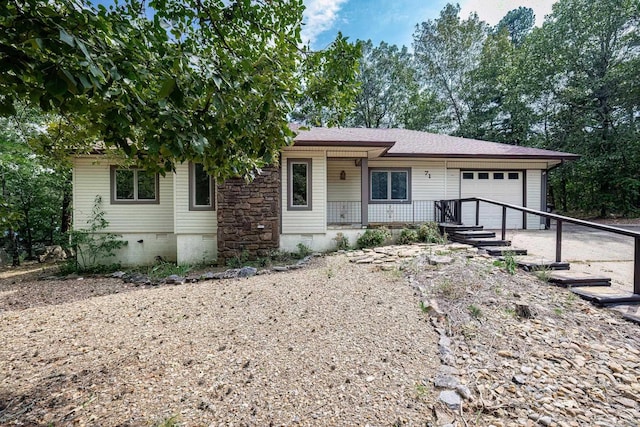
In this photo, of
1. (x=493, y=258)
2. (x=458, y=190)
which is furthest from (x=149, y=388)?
(x=458, y=190)

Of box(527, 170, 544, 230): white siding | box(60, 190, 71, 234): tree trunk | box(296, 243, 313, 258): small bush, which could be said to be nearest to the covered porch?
box(296, 243, 313, 258): small bush

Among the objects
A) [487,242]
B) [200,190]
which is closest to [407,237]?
[487,242]

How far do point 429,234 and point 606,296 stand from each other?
419cm

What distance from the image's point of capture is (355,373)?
2.50m

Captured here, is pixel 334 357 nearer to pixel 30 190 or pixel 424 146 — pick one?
pixel 424 146

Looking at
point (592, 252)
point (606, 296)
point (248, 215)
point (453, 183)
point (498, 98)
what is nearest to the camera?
point (606, 296)

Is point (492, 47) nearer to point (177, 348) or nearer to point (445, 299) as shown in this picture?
point (445, 299)

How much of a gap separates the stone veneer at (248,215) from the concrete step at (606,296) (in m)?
6.18

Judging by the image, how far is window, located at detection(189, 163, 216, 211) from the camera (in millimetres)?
7980

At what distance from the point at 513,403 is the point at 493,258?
4.27m

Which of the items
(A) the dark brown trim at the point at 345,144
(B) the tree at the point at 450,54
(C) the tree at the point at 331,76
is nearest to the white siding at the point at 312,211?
(A) the dark brown trim at the point at 345,144

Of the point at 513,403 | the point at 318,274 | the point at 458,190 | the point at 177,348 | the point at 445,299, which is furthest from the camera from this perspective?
the point at 458,190

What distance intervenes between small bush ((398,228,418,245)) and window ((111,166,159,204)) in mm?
7214

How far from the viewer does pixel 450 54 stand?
2247 centimetres
